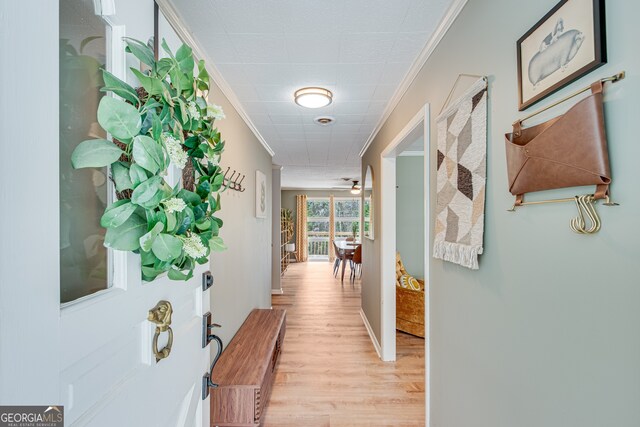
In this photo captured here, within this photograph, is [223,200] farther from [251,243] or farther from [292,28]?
[292,28]

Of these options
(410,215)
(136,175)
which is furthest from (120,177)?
(410,215)

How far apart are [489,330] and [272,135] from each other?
299cm

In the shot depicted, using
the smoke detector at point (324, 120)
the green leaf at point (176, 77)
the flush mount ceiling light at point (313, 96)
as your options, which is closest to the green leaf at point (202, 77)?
the green leaf at point (176, 77)

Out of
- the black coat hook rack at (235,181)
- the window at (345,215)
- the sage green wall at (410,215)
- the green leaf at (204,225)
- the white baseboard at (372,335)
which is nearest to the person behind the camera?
the green leaf at (204,225)

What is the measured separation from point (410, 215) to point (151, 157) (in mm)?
4097

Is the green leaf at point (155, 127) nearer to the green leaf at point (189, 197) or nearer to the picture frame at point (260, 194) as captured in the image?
the green leaf at point (189, 197)

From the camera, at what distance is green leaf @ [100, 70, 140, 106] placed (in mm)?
591

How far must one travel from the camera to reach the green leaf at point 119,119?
0.55 meters

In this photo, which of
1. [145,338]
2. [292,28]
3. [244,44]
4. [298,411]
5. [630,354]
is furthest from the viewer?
[298,411]

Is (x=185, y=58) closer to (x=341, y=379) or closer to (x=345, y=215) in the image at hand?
(x=341, y=379)

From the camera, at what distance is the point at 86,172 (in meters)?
0.63

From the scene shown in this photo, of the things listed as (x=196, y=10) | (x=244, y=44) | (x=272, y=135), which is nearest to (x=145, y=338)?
(x=196, y=10)

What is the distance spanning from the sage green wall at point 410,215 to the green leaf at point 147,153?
157 inches

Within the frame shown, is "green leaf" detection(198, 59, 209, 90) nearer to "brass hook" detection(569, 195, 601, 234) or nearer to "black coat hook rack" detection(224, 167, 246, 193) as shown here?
"brass hook" detection(569, 195, 601, 234)
